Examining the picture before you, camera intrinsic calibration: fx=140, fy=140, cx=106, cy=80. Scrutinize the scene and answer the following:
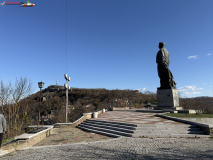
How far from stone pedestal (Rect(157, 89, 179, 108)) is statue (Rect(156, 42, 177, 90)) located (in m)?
0.52

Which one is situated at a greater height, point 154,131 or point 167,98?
point 167,98

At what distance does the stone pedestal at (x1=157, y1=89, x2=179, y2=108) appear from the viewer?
13922 millimetres

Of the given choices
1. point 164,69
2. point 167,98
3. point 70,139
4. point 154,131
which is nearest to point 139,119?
point 154,131

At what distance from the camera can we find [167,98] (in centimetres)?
1427

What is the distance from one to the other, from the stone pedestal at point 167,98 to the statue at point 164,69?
52 centimetres

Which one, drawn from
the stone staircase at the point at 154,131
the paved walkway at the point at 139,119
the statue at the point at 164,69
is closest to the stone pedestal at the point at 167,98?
the statue at the point at 164,69

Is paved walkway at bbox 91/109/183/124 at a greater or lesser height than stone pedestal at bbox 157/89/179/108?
lesser

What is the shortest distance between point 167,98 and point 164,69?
3109 mm

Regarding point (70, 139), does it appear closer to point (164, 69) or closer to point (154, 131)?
point (154, 131)

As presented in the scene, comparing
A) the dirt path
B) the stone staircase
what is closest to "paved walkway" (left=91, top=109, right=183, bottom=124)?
the stone staircase

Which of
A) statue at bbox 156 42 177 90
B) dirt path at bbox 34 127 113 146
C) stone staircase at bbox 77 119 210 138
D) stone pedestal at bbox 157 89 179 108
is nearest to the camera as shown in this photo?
stone staircase at bbox 77 119 210 138

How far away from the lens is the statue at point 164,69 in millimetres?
14648

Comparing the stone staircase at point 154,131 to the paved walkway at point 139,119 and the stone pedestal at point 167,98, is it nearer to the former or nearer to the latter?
the paved walkway at point 139,119

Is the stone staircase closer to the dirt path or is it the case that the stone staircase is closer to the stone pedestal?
the dirt path
